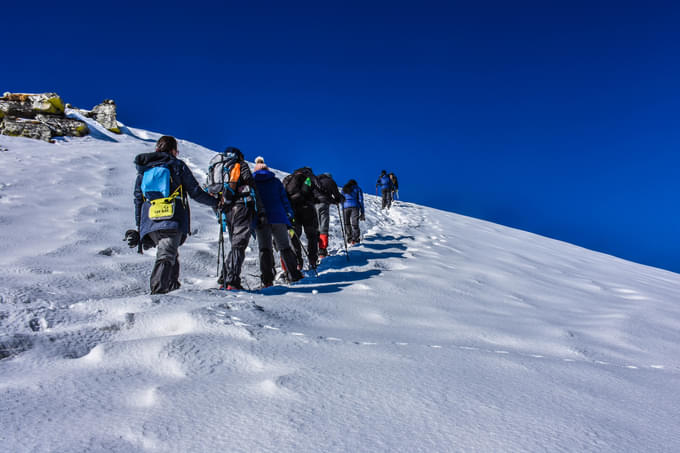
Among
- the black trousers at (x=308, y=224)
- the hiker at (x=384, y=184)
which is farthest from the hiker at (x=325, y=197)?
the hiker at (x=384, y=184)

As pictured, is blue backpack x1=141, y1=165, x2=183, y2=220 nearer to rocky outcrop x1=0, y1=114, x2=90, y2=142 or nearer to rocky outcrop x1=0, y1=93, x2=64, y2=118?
rocky outcrop x1=0, y1=114, x2=90, y2=142

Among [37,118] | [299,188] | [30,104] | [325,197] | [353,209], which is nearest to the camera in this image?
[299,188]

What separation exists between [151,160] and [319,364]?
3.06 m

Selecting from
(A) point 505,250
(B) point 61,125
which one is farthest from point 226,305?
(B) point 61,125

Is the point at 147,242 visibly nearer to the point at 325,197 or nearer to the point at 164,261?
the point at 164,261

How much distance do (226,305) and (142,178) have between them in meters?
1.92

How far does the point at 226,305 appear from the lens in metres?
2.99

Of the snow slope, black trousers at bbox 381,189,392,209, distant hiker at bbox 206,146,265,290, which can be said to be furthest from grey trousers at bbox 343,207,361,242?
black trousers at bbox 381,189,392,209

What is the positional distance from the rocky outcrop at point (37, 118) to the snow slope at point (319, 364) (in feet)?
43.3

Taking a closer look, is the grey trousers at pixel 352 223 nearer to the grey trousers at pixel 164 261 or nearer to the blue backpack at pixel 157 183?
Answer: the grey trousers at pixel 164 261

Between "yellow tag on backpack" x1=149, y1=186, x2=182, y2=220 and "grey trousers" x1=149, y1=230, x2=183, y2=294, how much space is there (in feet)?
0.54

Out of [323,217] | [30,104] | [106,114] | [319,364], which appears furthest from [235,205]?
[106,114]

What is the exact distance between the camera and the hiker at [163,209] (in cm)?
386

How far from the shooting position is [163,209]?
385 centimetres
